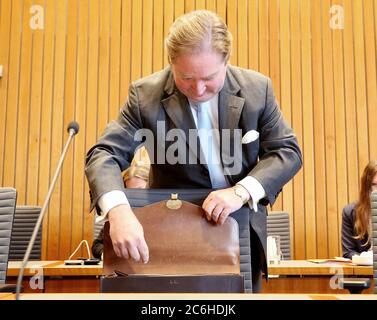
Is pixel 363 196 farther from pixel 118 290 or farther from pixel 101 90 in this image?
pixel 118 290

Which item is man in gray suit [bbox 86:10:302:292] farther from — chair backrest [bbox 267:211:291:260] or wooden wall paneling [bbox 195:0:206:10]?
wooden wall paneling [bbox 195:0:206:10]

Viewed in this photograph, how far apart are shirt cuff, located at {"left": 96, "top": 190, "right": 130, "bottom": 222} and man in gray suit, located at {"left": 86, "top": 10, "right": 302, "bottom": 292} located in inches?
1.0

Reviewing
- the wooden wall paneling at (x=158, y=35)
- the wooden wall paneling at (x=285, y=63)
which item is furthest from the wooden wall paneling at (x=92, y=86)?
the wooden wall paneling at (x=285, y=63)

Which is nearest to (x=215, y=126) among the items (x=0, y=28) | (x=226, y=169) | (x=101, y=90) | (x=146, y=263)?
(x=226, y=169)

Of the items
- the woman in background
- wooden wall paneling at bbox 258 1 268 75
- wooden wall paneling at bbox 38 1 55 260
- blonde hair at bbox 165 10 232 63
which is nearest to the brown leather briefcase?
blonde hair at bbox 165 10 232 63

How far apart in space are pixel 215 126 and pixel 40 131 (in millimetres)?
3934

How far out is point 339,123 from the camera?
559 centimetres

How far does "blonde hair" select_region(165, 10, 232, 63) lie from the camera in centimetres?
170

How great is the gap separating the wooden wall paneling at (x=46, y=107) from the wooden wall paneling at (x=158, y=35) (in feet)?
3.47

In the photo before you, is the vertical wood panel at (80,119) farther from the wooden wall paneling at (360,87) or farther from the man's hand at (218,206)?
the man's hand at (218,206)

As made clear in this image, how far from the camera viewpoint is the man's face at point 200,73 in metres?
1.70

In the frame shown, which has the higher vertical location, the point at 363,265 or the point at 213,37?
the point at 213,37

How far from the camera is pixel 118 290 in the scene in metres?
1.47

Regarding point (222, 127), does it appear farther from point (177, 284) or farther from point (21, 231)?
point (21, 231)
